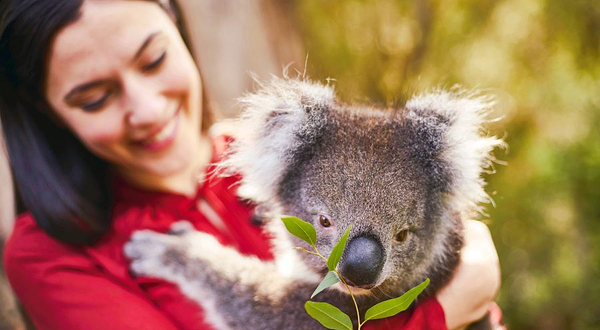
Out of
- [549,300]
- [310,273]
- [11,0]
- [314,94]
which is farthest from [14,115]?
[549,300]

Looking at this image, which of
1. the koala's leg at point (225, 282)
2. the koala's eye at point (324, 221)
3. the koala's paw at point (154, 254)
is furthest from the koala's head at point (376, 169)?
the koala's paw at point (154, 254)

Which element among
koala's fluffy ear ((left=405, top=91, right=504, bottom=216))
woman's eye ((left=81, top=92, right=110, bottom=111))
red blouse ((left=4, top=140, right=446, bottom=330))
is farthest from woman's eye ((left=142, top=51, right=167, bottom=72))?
koala's fluffy ear ((left=405, top=91, right=504, bottom=216))

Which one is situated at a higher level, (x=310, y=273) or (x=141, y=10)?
(x=141, y=10)

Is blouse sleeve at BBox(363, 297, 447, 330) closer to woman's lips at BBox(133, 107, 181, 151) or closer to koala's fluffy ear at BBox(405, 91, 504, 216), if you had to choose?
koala's fluffy ear at BBox(405, 91, 504, 216)

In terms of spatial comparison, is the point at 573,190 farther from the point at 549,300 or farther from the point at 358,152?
the point at 358,152

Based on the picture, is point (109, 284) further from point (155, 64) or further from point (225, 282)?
point (155, 64)

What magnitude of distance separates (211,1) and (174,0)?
120 cm

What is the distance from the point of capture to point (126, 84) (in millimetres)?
1649

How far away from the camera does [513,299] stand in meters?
4.03

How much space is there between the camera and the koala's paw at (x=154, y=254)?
185cm

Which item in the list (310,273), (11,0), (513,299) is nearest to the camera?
(11,0)

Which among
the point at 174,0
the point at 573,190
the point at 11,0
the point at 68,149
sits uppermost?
the point at 174,0

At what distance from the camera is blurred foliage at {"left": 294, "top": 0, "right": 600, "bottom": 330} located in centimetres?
338

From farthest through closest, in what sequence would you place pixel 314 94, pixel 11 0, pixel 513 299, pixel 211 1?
1. pixel 513 299
2. pixel 211 1
3. pixel 314 94
4. pixel 11 0
